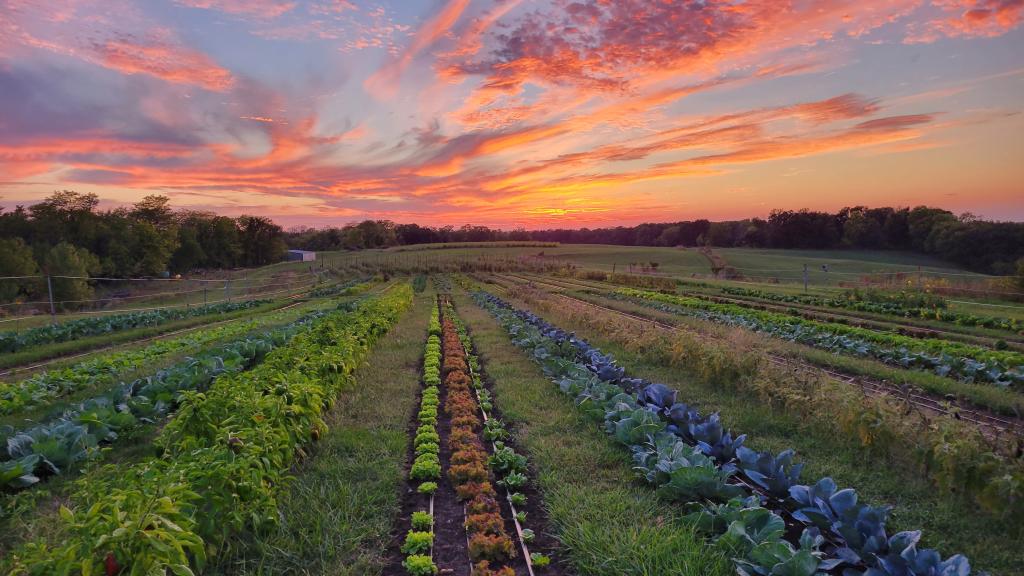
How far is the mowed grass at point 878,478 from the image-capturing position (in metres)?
4.25

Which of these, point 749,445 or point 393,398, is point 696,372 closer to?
point 749,445

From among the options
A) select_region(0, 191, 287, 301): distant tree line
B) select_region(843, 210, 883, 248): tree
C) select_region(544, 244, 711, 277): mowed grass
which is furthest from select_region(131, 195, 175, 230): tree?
select_region(843, 210, 883, 248): tree

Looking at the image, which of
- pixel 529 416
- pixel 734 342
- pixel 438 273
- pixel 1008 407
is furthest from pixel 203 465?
pixel 438 273

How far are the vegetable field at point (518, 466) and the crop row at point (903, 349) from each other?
96 millimetres

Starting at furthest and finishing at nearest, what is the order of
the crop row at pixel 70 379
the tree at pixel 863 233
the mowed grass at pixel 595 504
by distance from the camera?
the tree at pixel 863 233
the crop row at pixel 70 379
the mowed grass at pixel 595 504

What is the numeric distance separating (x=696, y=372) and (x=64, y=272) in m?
62.9

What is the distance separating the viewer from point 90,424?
6355 millimetres

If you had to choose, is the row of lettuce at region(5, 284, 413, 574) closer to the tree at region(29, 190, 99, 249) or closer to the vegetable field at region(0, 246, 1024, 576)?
the vegetable field at region(0, 246, 1024, 576)

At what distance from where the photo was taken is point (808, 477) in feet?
18.1

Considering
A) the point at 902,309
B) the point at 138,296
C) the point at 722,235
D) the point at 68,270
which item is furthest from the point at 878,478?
the point at 722,235

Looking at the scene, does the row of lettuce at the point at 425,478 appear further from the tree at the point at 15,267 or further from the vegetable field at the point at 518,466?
the tree at the point at 15,267

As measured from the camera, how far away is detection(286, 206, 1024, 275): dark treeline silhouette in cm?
6378

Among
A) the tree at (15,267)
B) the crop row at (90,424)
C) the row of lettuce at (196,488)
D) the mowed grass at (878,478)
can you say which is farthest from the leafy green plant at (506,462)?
the tree at (15,267)

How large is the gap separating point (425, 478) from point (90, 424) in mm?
4380
